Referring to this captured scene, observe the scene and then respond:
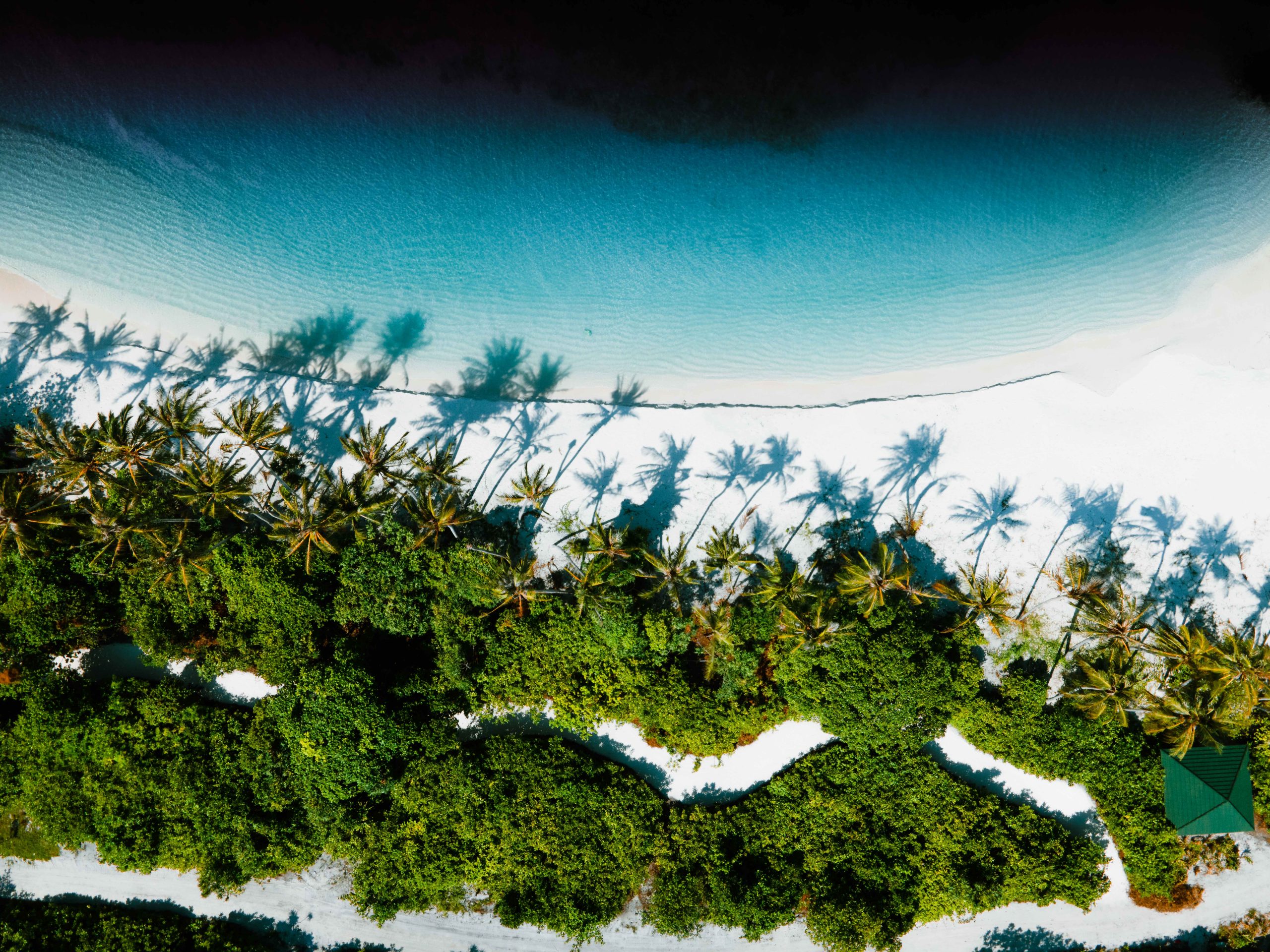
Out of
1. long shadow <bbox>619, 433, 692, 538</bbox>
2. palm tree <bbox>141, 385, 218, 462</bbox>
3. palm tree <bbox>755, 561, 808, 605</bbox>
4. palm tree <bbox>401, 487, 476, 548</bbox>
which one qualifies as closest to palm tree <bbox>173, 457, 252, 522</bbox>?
palm tree <bbox>141, 385, 218, 462</bbox>

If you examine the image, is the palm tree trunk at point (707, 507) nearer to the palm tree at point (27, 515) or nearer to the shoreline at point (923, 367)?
the shoreline at point (923, 367)

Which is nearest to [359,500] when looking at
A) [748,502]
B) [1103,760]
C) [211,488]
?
[211,488]

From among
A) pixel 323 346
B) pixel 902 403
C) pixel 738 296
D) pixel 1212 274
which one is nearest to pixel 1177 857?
pixel 902 403

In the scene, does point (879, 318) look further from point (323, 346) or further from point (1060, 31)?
point (323, 346)

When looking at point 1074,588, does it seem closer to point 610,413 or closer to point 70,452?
point 610,413

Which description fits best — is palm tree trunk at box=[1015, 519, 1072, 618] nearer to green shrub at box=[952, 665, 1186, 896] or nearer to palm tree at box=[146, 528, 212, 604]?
green shrub at box=[952, 665, 1186, 896]

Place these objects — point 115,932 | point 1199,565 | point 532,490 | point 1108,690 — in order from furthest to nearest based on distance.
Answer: point 1199,565
point 115,932
point 532,490
point 1108,690
